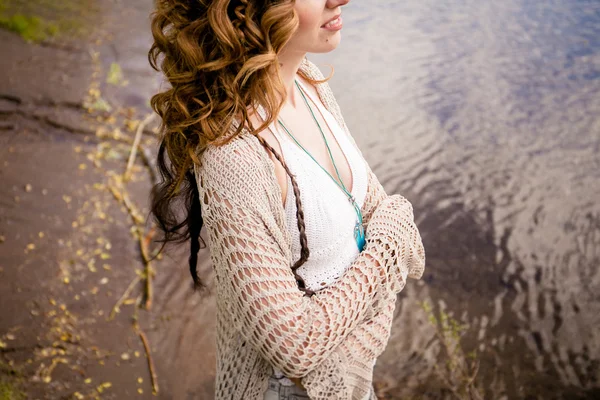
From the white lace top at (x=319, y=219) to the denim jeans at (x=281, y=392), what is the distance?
0.05 feet

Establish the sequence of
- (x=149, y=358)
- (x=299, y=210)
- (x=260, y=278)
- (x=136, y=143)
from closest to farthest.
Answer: (x=260, y=278) < (x=299, y=210) < (x=149, y=358) < (x=136, y=143)

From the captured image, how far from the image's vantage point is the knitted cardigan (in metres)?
1.17

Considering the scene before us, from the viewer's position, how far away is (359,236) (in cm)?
146

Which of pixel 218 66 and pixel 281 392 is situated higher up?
pixel 218 66

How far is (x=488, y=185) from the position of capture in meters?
4.06

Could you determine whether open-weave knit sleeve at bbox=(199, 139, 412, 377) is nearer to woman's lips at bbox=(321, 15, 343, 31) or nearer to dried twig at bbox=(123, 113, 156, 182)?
Result: woman's lips at bbox=(321, 15, 343, 31)

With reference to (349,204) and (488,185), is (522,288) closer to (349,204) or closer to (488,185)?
(488,185)

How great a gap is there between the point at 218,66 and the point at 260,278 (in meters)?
0.48

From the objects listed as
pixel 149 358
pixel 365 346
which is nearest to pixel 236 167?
pixel 365 346

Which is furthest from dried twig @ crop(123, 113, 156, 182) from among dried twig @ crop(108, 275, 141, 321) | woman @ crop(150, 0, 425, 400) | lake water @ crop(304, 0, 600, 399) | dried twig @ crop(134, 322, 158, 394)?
woman @ crop(150, 0, 425, 400)

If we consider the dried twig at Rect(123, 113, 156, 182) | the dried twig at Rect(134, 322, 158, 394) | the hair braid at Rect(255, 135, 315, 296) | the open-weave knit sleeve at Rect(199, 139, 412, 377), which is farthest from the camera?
the dried twig at Rect(123, 113, 156, 182)

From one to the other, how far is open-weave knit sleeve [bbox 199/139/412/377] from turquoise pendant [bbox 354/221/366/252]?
0.73 feet

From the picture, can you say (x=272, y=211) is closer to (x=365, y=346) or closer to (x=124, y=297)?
(x=365, y=346)

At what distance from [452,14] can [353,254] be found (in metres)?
5.07
